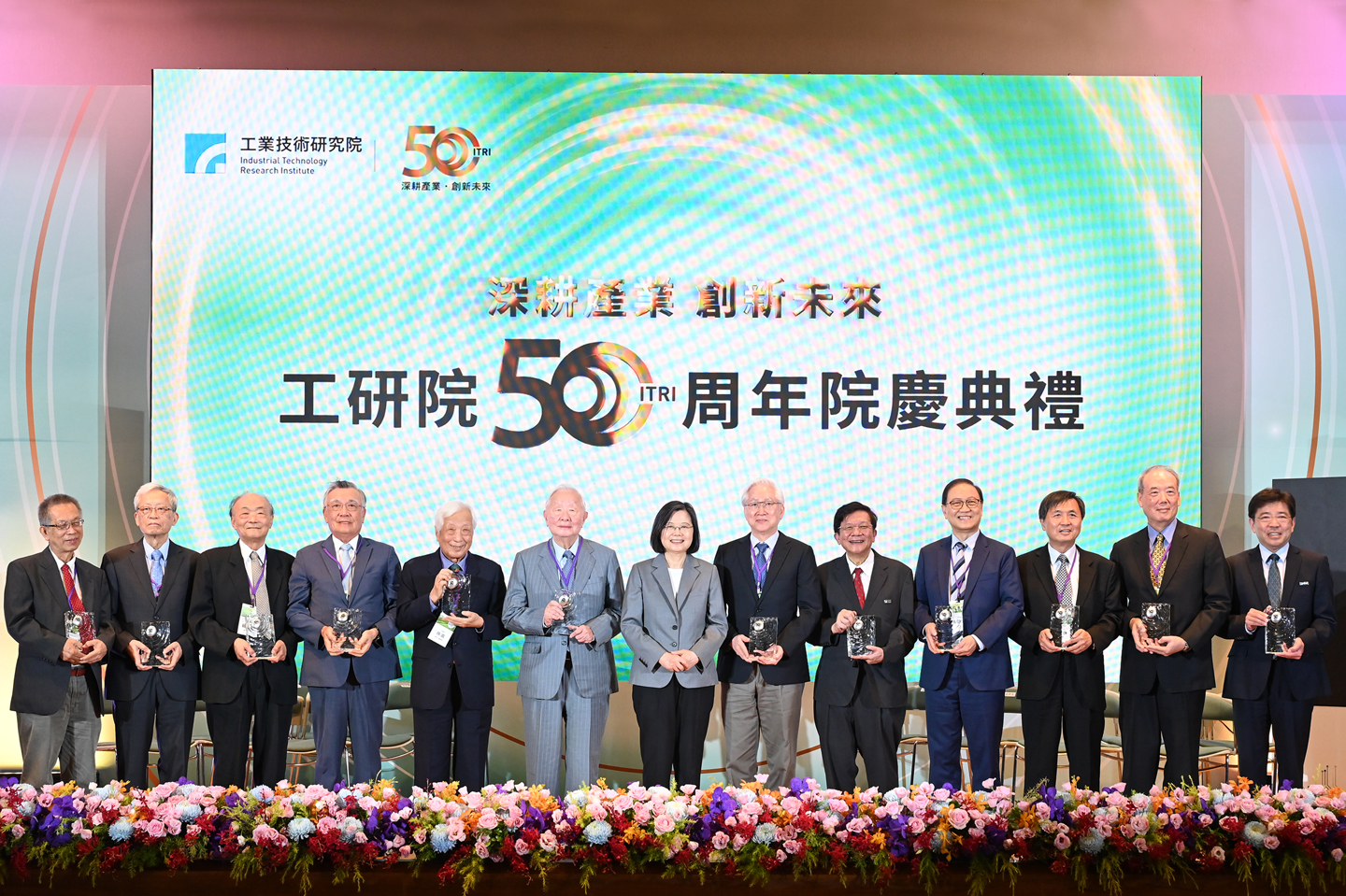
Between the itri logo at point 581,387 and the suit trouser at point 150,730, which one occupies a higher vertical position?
the itri logo at point 581,387

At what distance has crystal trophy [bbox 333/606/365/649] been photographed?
13.6 feet

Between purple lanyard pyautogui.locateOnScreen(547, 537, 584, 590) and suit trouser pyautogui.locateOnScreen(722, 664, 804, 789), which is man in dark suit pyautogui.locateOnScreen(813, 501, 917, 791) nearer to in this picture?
suit trouser pyautogui.locateOnScreen(722, 664, 804, 789)

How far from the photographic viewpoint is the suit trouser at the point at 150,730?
4.41 m

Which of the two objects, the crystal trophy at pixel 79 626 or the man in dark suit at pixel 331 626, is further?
the man in dark suit at pixel 331 626

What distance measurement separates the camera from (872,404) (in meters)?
5.49

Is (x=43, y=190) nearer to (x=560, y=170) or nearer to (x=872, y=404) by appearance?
(x=560, y=170)

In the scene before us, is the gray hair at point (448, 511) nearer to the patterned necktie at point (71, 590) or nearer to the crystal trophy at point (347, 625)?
the crystal trophy at point (347, 625)

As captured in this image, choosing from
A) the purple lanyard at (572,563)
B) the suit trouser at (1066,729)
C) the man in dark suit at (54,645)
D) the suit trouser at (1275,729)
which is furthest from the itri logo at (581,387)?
the suit trouser at (1275,729)

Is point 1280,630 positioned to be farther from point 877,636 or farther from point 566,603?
point 566,603

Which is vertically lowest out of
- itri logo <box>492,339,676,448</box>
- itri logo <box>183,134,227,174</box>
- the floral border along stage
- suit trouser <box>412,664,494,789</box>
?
suit trouser <box>412,664,494,789</box>

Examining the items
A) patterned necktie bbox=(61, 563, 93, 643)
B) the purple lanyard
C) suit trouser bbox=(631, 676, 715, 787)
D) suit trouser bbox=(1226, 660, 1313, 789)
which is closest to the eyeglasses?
the purple lanyard

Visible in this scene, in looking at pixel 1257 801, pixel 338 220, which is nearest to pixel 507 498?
pixel 338 220

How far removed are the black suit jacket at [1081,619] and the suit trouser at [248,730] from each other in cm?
292

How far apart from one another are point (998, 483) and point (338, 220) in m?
3.46
